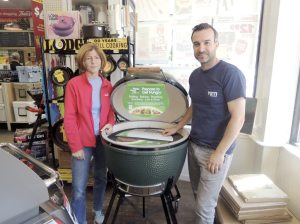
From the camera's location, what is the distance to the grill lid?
5.55 feet

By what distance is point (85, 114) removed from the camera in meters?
1.65

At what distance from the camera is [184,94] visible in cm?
165

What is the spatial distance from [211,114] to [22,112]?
4117 millimetres

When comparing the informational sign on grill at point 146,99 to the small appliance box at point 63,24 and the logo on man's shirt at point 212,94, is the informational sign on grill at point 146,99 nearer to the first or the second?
the logo on man's shirt at point 212,94

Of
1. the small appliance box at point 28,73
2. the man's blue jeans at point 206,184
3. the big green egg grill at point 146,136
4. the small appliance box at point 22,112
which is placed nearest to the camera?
the big green egg grill at point 146,136

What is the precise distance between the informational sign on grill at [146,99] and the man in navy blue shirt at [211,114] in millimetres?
239

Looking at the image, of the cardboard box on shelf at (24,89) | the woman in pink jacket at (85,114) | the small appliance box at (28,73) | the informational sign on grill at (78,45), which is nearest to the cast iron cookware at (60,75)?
the informational sign on grill at (78,45)

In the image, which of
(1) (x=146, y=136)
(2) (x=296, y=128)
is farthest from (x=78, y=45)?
(2) (x=296, y=128)

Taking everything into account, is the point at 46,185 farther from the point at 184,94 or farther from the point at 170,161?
the point at 184,94

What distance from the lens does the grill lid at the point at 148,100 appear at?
5.55ft

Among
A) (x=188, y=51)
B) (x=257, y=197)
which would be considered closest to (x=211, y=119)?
(x=257, y=197)

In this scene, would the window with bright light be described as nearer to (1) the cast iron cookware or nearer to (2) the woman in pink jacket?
(2) the woman in pink jacket

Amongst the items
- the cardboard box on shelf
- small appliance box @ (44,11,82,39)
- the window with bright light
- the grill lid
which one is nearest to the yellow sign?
small appliance box @ (44,11,82,39)

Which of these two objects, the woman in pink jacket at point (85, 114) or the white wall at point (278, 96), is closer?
the woman in pink jacket at point (85, 114)
